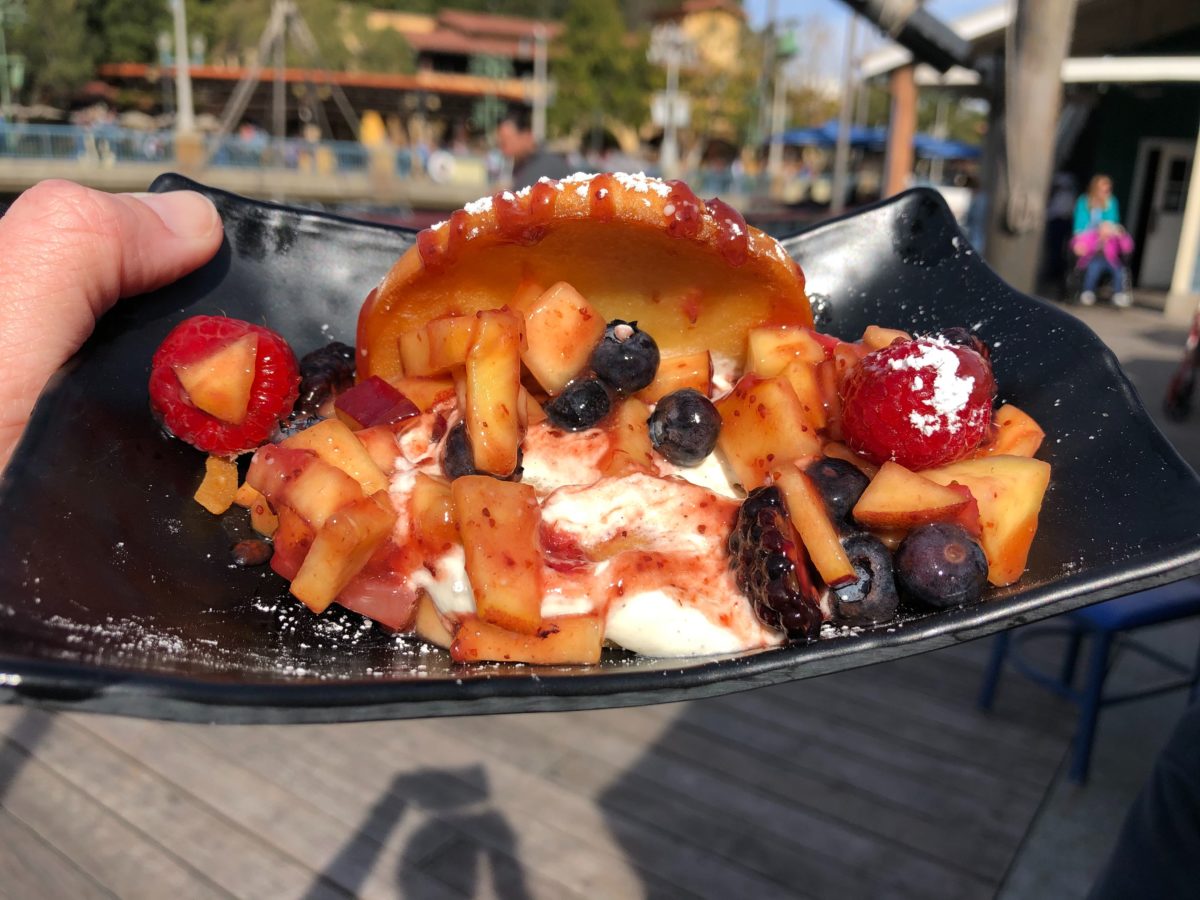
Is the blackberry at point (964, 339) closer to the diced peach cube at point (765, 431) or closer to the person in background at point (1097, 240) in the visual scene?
the diced peach cube at point (765, 431)

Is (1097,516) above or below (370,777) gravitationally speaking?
above

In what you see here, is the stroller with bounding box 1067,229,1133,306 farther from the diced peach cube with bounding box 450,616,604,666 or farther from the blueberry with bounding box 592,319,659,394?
the diced peach cube with bounding box 450,616,604,666

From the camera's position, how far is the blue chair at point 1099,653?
115 inches

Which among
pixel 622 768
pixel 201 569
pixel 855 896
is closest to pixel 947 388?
pixel 201 569

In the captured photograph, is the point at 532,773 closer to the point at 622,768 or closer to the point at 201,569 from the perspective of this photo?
the point at 622,768

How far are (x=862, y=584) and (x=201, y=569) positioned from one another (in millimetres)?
818

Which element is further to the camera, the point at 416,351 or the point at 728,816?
the point at 728,816

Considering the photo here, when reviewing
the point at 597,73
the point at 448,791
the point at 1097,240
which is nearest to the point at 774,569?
the point at 448,791

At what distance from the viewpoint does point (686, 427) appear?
1.27 meters

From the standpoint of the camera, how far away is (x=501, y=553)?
1091 mm

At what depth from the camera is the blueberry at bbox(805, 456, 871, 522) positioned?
1.18 m

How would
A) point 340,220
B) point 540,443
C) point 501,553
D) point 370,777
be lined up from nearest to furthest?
point 501,553
point 540,443
point 340,220
point 370,777

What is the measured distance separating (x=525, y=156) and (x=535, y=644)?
5.06 m

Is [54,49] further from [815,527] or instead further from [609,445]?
[815,527]
